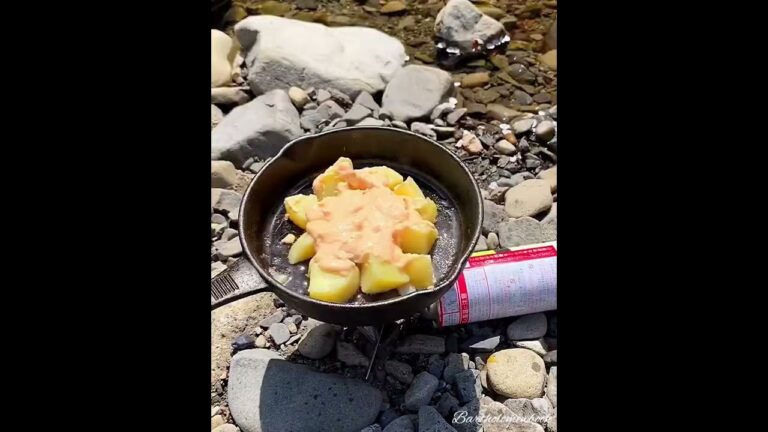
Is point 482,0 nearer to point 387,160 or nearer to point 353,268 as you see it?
point 387,160

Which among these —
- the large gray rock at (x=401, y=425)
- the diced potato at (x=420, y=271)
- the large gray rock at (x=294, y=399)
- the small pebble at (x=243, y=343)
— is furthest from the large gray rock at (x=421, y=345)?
the small pebble at (x=243, y=343)

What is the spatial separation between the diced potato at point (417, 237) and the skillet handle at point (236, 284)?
62 centimetres

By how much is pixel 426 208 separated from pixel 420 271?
0.37 metres

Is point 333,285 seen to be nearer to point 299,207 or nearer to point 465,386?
point 299,207

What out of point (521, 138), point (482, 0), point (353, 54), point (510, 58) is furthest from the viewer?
point (482, 0)

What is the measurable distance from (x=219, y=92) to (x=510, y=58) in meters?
2.54

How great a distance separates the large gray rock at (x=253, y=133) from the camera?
447 cm

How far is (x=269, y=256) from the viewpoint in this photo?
10.0 ft

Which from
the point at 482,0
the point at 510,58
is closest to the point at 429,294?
the point at 510,58

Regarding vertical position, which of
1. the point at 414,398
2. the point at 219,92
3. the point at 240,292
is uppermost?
the point at 240,292

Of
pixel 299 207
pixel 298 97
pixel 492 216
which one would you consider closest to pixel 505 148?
pixel 492 216

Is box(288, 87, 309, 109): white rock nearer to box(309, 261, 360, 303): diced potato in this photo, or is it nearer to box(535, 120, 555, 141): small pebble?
box(535, 120, 555, 141): small pebble

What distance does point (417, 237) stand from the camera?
2.90 meters

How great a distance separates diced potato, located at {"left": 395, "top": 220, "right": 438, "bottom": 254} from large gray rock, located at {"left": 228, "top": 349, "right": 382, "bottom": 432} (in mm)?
733
